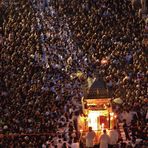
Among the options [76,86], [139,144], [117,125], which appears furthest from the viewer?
[76,86]

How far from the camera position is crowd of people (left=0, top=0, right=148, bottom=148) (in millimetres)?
17000

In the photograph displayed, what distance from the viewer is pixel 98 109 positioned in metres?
15.9

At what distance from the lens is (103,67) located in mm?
21641

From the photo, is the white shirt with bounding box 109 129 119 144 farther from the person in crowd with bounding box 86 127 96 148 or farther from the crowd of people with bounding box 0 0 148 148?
the crowd of people with bounding box 0 0 148 148

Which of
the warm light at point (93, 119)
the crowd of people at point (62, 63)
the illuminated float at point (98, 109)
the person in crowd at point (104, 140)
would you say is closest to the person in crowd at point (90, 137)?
the person in crowd at point (104, 140)

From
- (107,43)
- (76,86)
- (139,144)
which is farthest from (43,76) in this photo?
(139,144)

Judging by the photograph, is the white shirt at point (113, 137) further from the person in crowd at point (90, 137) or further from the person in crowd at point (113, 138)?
the person in crowd at point (90, 137)

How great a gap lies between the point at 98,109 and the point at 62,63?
678 cm

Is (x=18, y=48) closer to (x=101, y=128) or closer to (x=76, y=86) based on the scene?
(x=76, y=86)

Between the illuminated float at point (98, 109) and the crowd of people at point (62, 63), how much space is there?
2.33 ft

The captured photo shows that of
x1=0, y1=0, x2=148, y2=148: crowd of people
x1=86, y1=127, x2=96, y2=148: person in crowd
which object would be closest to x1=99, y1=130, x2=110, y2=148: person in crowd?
x1=86, y1=127, x2=96, y2=148: person in crowd

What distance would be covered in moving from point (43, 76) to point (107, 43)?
174 inches

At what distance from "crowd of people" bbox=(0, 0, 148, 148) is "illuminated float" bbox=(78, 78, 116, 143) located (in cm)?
71

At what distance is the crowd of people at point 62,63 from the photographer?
17000mm
